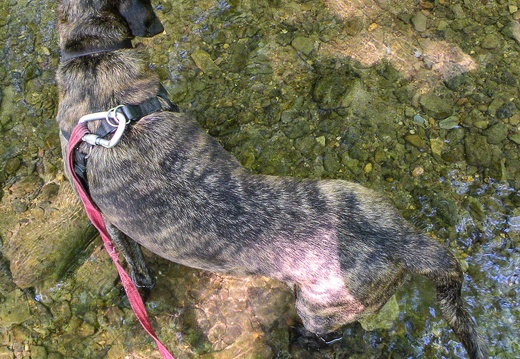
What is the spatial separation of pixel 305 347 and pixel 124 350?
158cm

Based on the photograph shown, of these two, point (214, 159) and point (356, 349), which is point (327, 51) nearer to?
point (214, 159)

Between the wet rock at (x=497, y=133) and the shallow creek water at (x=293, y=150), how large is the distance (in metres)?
0.01

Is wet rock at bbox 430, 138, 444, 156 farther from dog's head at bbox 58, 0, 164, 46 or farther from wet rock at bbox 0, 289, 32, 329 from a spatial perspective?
wet rock at bbox 0, 289, 32, 329

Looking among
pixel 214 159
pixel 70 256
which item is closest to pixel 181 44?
pixel 214 159

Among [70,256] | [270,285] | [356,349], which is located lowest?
[356,349]

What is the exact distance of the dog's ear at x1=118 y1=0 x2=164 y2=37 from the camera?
332cm

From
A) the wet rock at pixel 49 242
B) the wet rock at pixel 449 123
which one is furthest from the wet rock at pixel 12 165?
the wet rock at pixel 449 123

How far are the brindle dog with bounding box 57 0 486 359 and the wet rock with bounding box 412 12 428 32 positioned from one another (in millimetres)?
2383

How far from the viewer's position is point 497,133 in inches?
156

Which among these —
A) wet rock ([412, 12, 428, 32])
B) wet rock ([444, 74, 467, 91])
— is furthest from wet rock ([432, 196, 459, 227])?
wet rock ([412, 12, 428, 32])

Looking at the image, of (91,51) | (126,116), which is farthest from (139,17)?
(126,116)

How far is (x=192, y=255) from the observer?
3.01 meters

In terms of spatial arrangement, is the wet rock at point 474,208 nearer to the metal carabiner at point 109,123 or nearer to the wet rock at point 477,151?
the wet rock at point 477,151

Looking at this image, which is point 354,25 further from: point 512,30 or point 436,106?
point 512,30
